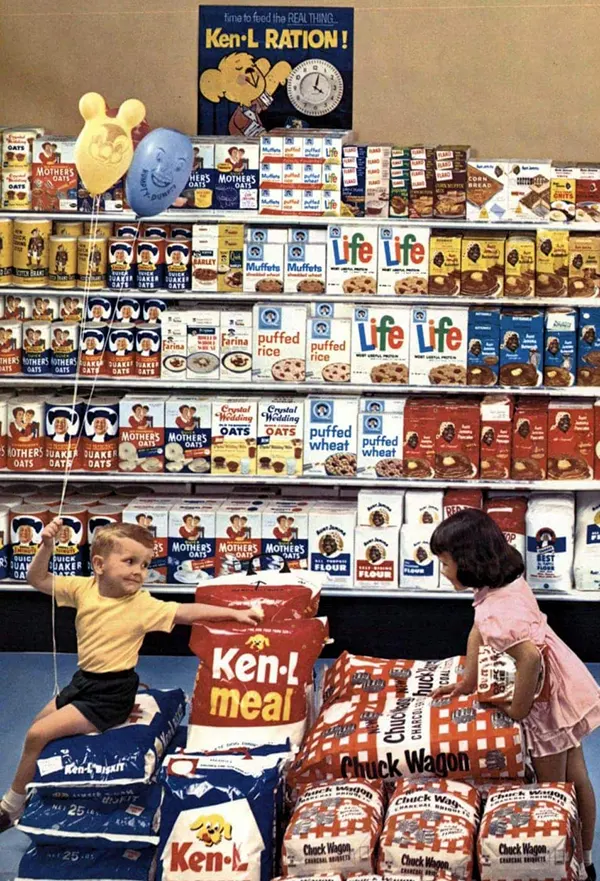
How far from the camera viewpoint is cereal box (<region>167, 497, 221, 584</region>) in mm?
Answer: 6738

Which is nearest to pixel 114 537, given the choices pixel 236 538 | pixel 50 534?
pixel 50 534

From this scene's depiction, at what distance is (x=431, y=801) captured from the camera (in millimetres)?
4199

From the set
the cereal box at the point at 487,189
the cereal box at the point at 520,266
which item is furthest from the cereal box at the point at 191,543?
the cereal box at the point at 487,189

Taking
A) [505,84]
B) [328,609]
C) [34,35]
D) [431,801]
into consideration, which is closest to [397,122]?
[505,84]

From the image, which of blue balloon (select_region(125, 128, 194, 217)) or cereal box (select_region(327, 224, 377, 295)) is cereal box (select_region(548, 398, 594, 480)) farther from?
blue balloon (select_region(125, 128, 194, 217))

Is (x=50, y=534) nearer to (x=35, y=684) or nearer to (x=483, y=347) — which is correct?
(x=35, y=684)

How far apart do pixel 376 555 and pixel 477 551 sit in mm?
2327

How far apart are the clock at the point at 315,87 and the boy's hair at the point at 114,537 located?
2.95 meters

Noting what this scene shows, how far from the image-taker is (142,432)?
22.2 feet

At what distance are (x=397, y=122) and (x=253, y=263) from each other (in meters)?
1.05

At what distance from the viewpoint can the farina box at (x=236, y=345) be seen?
6676mm

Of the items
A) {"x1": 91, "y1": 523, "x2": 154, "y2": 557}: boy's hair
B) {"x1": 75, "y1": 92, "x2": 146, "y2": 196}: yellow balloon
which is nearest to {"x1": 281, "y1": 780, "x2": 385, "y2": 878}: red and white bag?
{"x1": 91, "y1": 523, "x2": 154, "y2": 557}: boy's hair

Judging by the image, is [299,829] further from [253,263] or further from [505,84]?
[505,84]

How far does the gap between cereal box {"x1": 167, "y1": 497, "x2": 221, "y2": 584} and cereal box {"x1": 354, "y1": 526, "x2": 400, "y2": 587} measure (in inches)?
25.6
